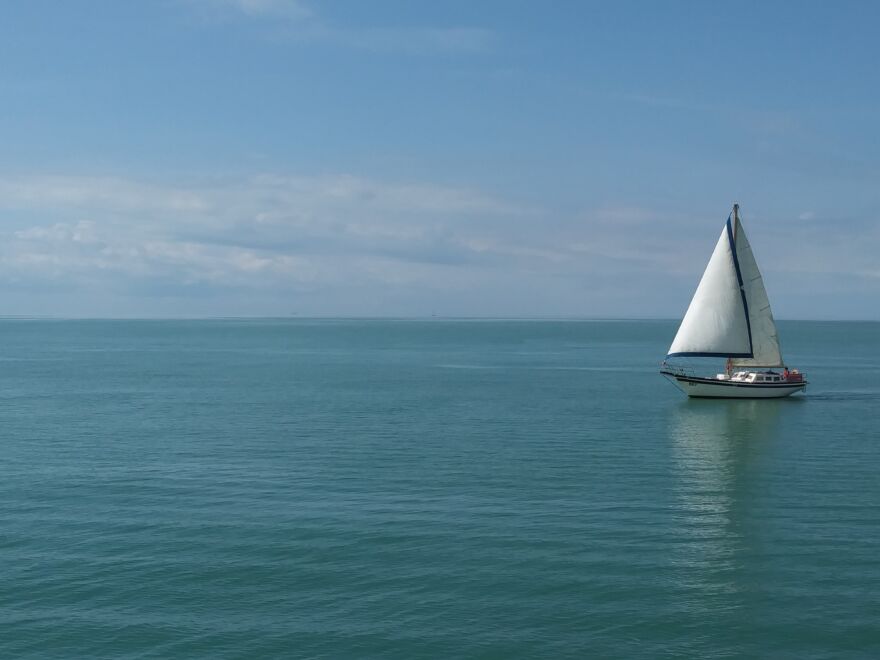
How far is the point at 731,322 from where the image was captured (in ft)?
327

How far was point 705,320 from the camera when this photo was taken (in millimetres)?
100250

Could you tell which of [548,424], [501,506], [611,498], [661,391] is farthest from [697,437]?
[661,391]

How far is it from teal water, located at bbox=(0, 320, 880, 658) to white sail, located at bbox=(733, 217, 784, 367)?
1608cm

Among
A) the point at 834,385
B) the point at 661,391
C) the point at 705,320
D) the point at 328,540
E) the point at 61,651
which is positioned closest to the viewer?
the point at 61,651

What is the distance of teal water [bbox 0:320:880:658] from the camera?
1225 inches

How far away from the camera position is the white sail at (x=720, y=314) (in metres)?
99.6

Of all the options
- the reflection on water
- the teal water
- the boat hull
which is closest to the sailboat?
the boat hull

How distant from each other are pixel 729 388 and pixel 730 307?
29.2 feet

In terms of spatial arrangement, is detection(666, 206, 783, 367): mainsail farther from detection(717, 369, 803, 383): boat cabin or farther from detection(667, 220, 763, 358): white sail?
detection(717, 369, 803, 383): boat cabin

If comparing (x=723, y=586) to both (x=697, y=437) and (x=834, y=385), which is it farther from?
(x=834, y=385)

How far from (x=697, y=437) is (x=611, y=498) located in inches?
1081

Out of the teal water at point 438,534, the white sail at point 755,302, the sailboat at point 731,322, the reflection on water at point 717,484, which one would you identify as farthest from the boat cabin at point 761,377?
the teal water at point 438,534

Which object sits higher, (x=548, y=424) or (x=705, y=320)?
(x=705, y=320)

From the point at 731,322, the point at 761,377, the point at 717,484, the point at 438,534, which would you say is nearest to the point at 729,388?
the point at 761,377
